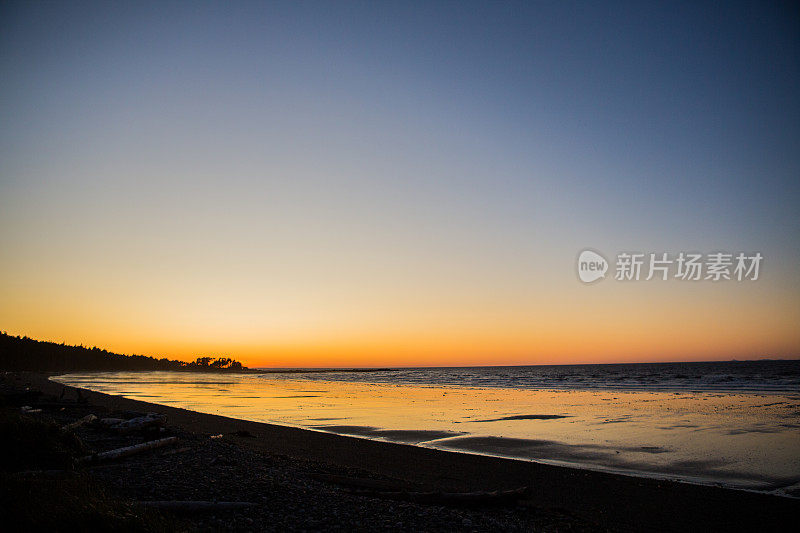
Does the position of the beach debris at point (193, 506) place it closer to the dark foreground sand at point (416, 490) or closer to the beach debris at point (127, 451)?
the dark foreground sand at point (416, 490)

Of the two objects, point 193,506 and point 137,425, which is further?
point 137,425

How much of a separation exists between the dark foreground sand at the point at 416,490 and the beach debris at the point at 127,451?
0.27m

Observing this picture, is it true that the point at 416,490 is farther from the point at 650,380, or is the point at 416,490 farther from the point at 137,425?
the point at 650,380

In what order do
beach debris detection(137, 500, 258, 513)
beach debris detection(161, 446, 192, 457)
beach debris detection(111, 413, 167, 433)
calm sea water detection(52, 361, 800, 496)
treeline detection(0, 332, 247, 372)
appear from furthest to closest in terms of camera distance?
1. treeline detection(0, 332, 247, 372)
2. beach debris detection(111, 413, 167, 433)
3. calm sea water detection(52, 361, 800, 496)
4. beach debris detection(161, 446, 192, 457)
5. beach debris detection(137, 500, 258, 513)

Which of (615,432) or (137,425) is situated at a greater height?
(137,425)

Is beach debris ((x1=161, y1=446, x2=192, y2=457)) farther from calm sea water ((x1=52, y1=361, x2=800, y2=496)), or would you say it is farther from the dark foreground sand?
calm sea water ((x1=52, y1=361, x2=800, y2=496))

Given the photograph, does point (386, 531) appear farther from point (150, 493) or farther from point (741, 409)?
point (741, 409)

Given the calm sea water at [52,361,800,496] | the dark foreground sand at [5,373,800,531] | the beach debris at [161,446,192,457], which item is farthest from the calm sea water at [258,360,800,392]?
the beach debris at [161,446,192,457]

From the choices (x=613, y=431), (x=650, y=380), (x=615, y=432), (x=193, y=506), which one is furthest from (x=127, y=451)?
(x=650, y=380)

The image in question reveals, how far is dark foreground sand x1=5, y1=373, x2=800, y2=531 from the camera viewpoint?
7367 mm

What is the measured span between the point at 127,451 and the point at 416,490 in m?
7.07

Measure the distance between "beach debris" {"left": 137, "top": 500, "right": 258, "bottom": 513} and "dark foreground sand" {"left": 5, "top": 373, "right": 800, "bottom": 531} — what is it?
0.13 m

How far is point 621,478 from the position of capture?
438 inches

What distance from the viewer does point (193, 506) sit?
7160 mm
